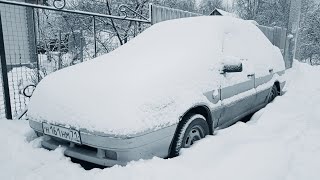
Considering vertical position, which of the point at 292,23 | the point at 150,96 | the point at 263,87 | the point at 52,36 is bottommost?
the point at 263,87

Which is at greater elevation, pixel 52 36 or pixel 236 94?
pixel 52 36

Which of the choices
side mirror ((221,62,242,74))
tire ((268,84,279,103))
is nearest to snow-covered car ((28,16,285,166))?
side mirror ((221,62,242,74))

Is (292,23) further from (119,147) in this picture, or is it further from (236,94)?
(119,147)

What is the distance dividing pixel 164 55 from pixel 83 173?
152 cm

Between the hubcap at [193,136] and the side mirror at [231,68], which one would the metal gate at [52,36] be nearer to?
the hubcap at [193,136]

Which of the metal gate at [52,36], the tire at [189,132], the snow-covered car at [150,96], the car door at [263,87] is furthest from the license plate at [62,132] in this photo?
the car door at [263,87]

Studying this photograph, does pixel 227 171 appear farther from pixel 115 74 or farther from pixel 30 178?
pixel 30 178

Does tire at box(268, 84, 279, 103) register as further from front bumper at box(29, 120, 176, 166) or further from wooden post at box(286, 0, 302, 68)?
wooden post at box(286, 0, 302, 68)

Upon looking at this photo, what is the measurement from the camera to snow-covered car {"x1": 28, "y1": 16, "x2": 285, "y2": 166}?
2529mm

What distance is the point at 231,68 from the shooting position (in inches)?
136

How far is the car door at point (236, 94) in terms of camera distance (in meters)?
3.59

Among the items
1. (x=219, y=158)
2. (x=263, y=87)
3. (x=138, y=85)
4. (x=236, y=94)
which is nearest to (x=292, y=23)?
(x=263, y=87)

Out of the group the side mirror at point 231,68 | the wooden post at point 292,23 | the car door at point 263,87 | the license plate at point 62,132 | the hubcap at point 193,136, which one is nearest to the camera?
the license plate at point 62,132

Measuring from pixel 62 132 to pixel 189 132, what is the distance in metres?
1.29
